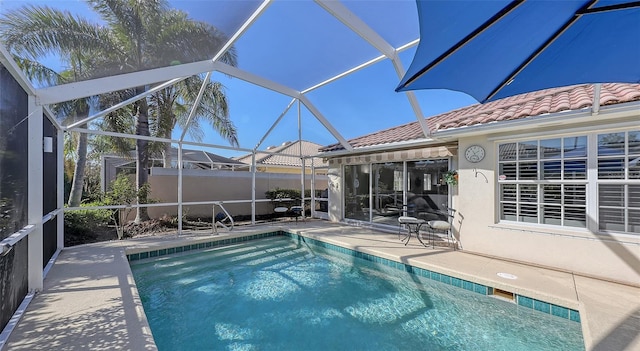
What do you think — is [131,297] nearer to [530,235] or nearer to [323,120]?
[323,120]

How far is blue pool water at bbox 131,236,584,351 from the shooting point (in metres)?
4.41

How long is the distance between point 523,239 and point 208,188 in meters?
14.1

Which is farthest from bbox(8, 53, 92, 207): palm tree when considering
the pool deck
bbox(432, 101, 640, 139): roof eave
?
bbox(432, 101, 640, 139): roof eave

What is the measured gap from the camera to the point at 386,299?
605cm

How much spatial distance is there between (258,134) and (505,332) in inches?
446

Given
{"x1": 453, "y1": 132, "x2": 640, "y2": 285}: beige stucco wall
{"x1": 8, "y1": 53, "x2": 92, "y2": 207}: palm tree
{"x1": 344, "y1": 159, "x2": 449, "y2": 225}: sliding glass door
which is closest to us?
{"x1": 8, "y1": 53, "x2": 92, "y2": 207}: palm tree

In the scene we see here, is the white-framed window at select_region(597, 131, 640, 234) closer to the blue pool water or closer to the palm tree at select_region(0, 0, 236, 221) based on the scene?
the blue pool water

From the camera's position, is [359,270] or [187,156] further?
[187,156]

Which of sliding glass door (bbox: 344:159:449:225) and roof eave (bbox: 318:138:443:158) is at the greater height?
roof eave (bbox: 318:138:443:158)

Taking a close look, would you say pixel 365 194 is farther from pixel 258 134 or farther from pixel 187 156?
pixel 187 156

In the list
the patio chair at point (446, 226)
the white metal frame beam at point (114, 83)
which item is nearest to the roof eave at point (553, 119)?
the patio chair at point (446, 226)

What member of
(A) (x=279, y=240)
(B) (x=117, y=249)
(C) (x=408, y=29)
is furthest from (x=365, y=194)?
(B) (x=117, y=249)

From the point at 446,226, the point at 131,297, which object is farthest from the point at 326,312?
the point at 446,226

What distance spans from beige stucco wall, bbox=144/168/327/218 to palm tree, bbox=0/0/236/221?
7.53 meters
